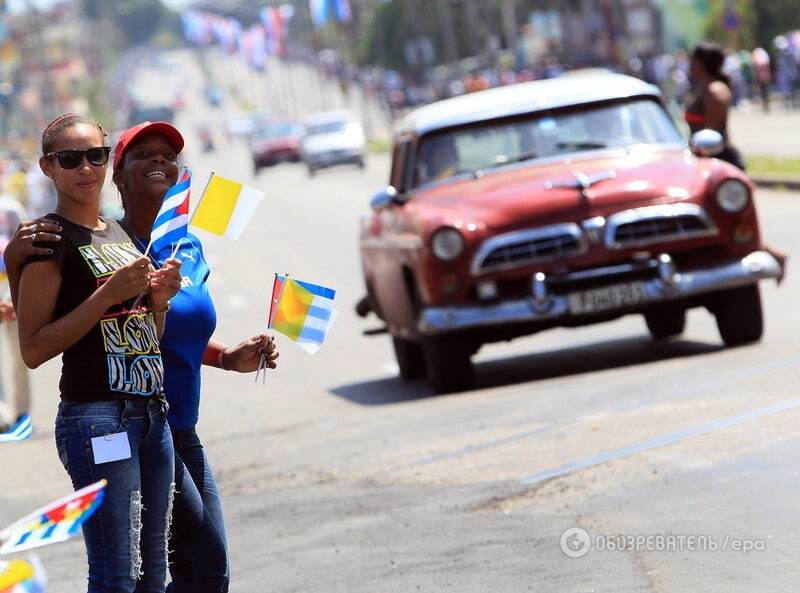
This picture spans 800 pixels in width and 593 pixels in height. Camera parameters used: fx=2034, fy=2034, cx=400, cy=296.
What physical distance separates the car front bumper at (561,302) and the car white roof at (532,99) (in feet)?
5.31

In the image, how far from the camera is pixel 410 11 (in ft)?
449

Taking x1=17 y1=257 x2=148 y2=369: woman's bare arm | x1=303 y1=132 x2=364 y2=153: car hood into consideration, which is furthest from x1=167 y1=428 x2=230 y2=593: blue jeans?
x1=303 y1=132 x2=364 y2=153: car hood

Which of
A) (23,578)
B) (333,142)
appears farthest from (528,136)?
(333,142)

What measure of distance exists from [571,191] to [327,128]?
48.7 m

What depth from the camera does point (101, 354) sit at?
490 centimetres

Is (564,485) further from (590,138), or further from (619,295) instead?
(590,138)

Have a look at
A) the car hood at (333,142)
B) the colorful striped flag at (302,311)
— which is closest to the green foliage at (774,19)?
the car hood at (333,142)

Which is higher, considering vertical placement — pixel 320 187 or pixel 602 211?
pixel 602 211

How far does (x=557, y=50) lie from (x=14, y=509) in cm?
10797

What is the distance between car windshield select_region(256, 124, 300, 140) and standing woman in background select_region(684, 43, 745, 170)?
56868mm

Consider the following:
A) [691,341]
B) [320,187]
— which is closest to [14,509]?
[691,341]

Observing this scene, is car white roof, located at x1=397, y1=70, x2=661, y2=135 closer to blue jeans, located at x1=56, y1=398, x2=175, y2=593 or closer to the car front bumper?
the car front bumper

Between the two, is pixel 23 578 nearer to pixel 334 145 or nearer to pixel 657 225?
pixel 657 225

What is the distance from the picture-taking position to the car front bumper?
11914mm
